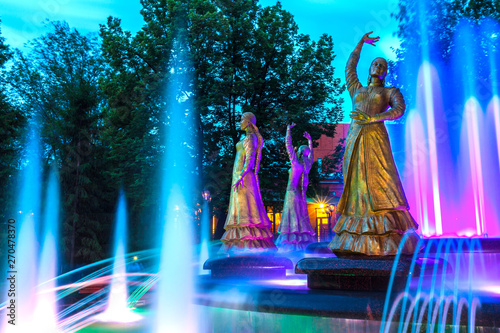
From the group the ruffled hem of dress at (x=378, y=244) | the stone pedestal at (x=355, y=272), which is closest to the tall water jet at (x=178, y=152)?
the ruffled hem of dress at (x=378, y=244)

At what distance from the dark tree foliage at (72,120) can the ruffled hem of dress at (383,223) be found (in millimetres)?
20920

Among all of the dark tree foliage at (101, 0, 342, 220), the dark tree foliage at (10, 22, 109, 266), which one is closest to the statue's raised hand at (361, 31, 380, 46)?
the dark tree foliage at (101, 0, 342, 220)

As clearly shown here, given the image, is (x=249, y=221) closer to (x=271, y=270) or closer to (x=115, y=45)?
(x=271, y=270)

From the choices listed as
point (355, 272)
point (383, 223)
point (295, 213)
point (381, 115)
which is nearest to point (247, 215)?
point (295, 213)

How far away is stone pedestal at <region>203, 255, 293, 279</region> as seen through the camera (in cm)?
677

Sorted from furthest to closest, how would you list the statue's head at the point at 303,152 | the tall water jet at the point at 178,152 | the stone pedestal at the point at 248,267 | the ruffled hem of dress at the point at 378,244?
1. the tall water jet at the point at 178,152
2. the statue's head at the point at 303,152
3. the stone pedestal at the point at 248,267
4. the ruffled hem of dress at the point at 378,244

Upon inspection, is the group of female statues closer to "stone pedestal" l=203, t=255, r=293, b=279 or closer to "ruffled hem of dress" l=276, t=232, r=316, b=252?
"stone pedestal" l=203, t=255, r=293, b=279

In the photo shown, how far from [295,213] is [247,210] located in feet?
14.2

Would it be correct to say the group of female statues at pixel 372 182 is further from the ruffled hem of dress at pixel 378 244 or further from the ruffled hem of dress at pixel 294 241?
the ruffled hem of dress at pixel 294 241

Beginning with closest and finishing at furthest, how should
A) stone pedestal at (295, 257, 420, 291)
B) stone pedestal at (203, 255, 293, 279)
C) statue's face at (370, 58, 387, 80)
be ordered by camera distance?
stone pedestal at (295, 257, 420, 291)
statue's face at (370, 58, 387, 80)
stone pedestal at (203, 255, 293, 279)

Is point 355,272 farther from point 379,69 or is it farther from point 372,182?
point 379,69

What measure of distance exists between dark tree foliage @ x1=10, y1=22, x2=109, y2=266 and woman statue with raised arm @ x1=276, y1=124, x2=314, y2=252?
14193 mm

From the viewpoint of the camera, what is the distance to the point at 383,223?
17.3 ft

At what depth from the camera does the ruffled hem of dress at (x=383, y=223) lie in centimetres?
522
